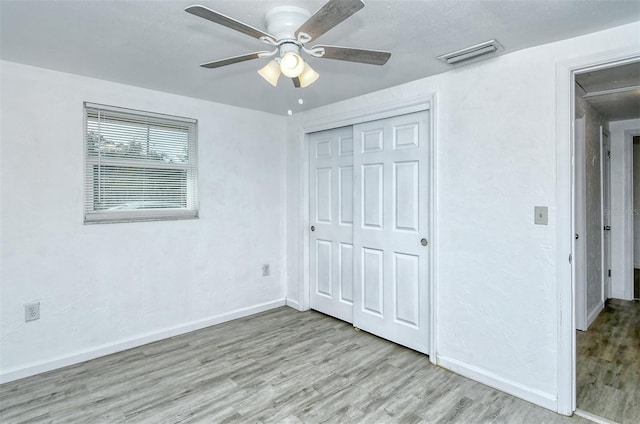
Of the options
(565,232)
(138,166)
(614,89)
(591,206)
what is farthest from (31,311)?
(591,206)

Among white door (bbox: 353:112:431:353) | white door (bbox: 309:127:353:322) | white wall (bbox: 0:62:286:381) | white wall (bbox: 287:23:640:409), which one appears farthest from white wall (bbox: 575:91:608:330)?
white wall (bbox: 0:62:286:381)

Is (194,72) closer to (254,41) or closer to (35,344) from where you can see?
(254,41)

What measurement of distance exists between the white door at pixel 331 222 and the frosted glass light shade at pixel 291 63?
1.86 meters

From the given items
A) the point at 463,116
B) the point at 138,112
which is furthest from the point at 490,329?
the point at 138,112

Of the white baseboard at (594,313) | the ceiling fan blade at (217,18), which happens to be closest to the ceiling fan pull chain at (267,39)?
the ceiling fan blade at (217,18)

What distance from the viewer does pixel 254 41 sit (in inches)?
82.8

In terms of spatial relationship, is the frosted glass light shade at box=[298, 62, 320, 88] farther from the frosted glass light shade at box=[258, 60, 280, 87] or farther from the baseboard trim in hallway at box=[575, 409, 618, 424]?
the baseboard trim in hallway at box=[575, 409, 618, 424]

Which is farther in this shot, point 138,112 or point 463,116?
point 138,112

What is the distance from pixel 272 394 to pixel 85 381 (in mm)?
1381

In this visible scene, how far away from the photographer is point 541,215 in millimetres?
2180

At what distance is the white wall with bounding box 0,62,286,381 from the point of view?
2520 mm

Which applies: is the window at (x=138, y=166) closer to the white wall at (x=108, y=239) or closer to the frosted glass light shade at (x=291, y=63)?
the white wall at (x=108, y=239)

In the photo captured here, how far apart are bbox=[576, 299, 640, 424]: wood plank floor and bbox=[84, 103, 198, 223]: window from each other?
3.48 meters

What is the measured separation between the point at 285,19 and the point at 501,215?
183cm
